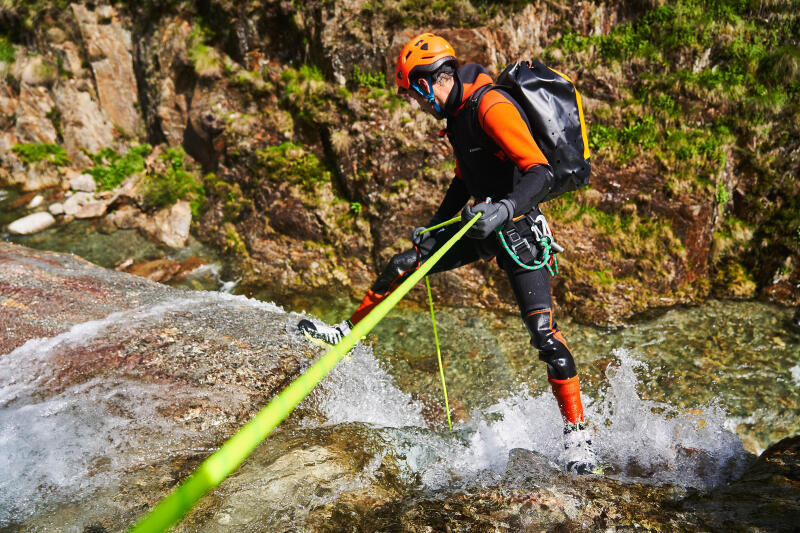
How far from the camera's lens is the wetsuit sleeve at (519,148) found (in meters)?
3.47

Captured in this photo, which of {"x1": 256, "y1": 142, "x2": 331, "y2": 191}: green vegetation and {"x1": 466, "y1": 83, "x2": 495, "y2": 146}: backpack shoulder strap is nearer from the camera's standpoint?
{"x1": 466, "y1": 83, "x2": 495, "y2": 146}: backpack shoulder strap

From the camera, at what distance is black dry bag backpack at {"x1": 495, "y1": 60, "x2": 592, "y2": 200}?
3.67 m

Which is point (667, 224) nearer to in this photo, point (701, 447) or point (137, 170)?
point (701, 447)

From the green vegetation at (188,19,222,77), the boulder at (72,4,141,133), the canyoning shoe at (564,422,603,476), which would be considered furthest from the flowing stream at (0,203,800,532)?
the boulder at (72,4,141,133)

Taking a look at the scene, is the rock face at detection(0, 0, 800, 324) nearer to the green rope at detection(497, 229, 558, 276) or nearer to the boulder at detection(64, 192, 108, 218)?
the boulder at detection(64, 192, 108, 218)

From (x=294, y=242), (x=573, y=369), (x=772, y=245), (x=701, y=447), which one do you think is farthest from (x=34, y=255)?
(x=772, y=245)

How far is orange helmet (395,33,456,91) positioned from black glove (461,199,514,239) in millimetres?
1336

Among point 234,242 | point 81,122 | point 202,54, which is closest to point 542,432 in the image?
point 234,242

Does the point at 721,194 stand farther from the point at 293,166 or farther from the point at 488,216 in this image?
the point at 293,166

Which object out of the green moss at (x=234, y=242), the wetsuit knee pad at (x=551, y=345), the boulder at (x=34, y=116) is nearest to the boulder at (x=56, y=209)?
the boulder at (x=34, y=116)

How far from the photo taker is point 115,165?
11.3 metres

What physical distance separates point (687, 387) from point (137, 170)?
12.1 metres

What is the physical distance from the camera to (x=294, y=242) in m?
8.28

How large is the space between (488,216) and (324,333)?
268 cm
